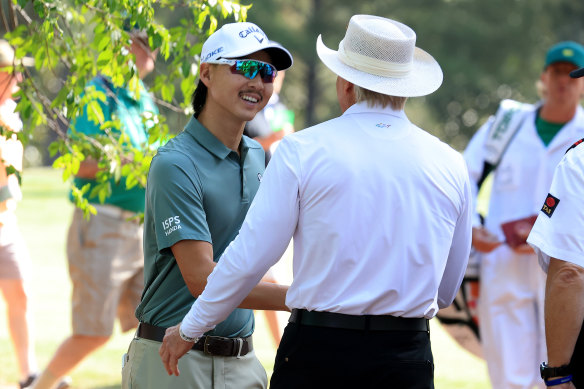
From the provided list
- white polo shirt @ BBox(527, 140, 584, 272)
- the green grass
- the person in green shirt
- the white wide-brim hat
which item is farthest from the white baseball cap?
the green grass

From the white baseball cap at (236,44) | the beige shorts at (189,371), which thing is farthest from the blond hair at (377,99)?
the beige shorts at (189,371)

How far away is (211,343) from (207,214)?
1.49ft

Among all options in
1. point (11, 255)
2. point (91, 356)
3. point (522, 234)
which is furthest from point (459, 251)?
point (91, 356)

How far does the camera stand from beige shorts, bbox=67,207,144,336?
654 cm

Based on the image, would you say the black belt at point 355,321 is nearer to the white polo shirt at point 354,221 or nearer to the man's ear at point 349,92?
the white polo shirt at point 354,221

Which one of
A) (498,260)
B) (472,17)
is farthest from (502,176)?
(472,17)

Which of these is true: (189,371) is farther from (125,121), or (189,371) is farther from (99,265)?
(99,265)

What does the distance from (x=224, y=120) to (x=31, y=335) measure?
3.79 metres

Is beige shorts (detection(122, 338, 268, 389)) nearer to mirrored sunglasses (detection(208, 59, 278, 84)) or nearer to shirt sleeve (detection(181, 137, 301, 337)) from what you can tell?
shirt sleeve (detection(181, 137, 301, 337))

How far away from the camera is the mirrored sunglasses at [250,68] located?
384 cm

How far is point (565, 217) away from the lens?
3475 millimetres

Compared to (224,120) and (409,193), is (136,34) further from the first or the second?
(409,193)

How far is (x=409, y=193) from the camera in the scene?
320 centimetres

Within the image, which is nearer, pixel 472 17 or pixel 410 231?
pixel 410 231
